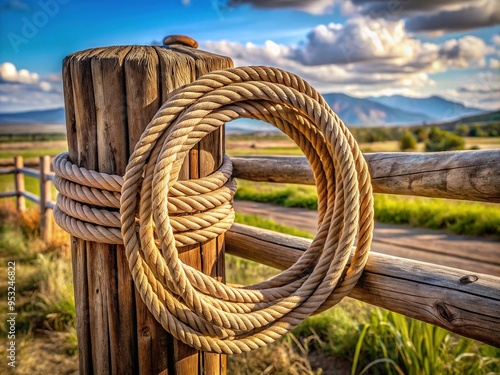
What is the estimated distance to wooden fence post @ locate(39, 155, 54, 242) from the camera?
4.79 metres

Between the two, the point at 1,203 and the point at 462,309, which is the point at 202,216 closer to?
the point at 462,309

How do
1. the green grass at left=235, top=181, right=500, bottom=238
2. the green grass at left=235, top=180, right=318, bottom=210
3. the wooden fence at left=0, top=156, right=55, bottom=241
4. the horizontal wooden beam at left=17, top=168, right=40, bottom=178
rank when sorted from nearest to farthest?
the wooden fence at left=0, top=156, right=55, bottom=241 → the horizontal wooden beam at left=17, top=168, right=40, bottom=178 → the green grass at left=235, top=181, right=500, bottom=238 → the green grass at left=235, top=180, right=318, bottom=210

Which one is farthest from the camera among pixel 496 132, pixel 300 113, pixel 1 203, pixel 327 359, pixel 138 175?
pixel 496 132

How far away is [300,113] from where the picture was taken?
3.84 ft


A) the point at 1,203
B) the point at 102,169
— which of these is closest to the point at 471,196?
the point at 102,169

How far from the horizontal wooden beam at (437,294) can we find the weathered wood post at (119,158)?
0.51 meters

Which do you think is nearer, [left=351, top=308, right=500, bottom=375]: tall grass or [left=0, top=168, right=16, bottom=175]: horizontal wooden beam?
[left=351, top=308, right=500, bottom=375]: tall grass

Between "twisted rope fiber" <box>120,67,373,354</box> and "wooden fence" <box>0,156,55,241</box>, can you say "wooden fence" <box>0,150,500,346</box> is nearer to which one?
"twisted rope fiber" <box>120,67,373,354</box>

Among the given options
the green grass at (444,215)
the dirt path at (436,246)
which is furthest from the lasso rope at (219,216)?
the green grass at (444,215)

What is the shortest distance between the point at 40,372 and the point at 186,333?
73.5 inches

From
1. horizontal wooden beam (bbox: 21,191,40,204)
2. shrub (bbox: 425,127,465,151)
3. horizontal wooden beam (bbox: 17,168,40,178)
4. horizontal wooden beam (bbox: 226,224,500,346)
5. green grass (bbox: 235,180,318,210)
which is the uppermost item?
shrub (bbox: 425,127,465,151)

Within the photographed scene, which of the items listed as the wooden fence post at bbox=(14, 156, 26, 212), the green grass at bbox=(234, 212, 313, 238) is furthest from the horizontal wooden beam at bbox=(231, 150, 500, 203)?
the wooden fence post at bbox=(14, 156, 26, 212)

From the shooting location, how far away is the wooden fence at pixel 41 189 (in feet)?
15.9

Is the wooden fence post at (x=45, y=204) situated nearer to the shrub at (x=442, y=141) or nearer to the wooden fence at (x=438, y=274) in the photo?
the wooden fence at (x=438, y=274)
